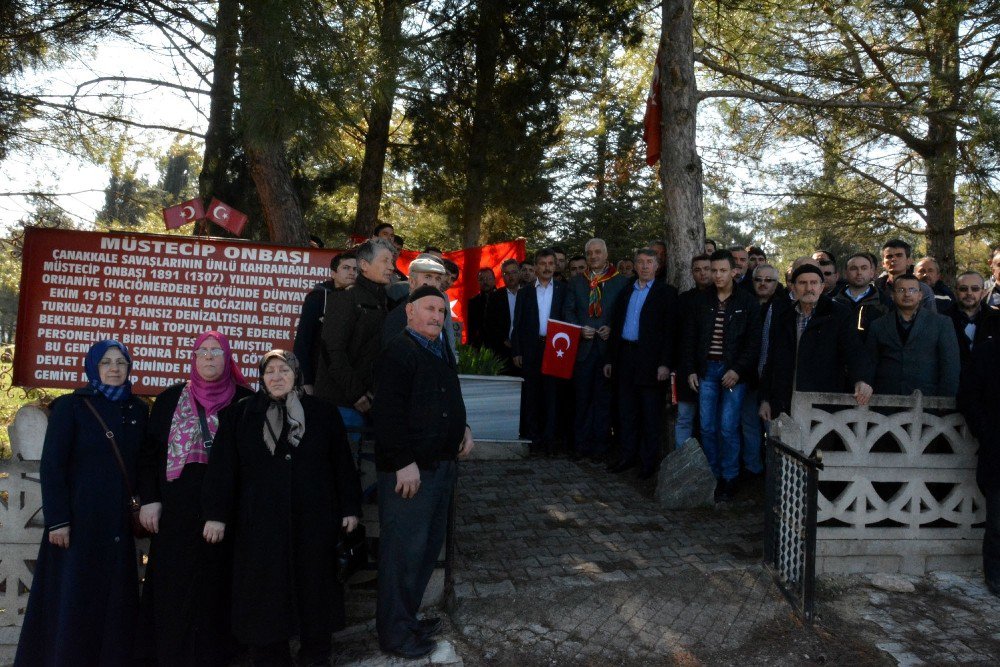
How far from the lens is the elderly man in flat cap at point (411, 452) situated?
3979mm

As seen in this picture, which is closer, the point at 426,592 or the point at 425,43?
the point at 426,592

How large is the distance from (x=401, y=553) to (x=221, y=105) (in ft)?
23.1

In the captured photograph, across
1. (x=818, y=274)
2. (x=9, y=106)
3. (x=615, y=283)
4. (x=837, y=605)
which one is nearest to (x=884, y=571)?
(x=837, y=605)

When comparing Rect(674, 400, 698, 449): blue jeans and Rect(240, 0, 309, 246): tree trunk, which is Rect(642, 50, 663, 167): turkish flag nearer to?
Rect(674, 400, 698, 449): blue jeans

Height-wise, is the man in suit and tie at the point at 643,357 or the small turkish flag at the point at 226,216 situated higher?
the small turkish flag at the point at 226,216

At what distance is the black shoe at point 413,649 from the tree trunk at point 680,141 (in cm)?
542

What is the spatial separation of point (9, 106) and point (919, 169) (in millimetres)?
12822

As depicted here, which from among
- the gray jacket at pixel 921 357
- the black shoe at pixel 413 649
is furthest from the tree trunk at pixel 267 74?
the gray jacket at pixel 921 357

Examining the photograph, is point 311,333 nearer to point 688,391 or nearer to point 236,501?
point 236,501

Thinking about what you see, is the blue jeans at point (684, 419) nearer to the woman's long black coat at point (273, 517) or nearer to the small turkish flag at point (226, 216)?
the woman's long black coat at point (273, 517)

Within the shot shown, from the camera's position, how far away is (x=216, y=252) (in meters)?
6.59

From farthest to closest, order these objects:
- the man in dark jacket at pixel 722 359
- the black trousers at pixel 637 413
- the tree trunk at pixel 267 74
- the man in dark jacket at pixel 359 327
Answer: the black trousers at pixel 637 413 → the man in dark jacket at pixel 722 359 → the tree trunk at pixel 267 74 → the man in dark jacket at pixel 359 327

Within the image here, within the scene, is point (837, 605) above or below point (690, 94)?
below

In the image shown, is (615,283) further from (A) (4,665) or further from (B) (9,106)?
(B) (9,106)
